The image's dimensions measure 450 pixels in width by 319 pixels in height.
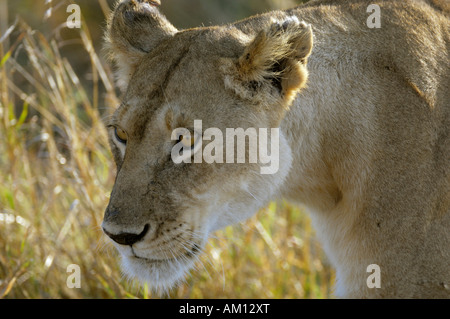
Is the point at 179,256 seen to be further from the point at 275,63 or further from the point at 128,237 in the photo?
the point at 275,63

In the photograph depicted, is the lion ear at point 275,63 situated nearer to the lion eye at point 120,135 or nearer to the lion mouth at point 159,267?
the lion eye at point 120,135

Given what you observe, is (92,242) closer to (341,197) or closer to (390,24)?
(341,197)

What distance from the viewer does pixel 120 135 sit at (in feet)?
9.23

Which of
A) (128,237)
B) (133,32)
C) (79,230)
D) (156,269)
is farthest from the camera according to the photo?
(79,230)

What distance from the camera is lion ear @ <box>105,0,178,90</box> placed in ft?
9.97

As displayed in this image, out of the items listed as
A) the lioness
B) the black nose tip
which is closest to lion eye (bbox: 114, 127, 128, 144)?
the lioness

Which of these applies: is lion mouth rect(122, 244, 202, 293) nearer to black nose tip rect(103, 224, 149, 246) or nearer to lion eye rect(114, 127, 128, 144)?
black nose tip rect(103, 224, 149, 246)

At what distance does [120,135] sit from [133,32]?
56 centimetres

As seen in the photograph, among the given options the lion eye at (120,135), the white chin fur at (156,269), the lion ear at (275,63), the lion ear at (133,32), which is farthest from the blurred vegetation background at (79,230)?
the lion ear at (275,63)

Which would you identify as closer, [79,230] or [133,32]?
[133,32]

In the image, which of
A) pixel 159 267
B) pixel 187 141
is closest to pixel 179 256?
pixel 159 267
